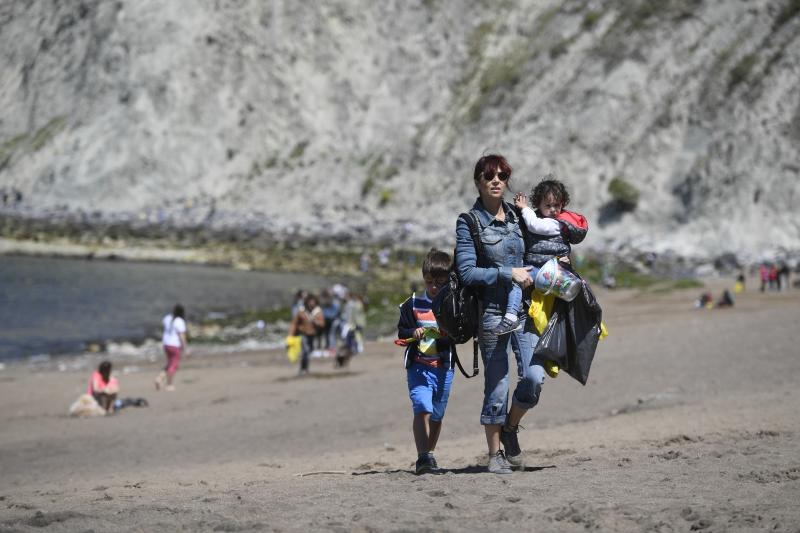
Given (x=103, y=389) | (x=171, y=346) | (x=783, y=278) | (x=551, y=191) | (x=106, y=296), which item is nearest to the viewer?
(x=551, y=191)

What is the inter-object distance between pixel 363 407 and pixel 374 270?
31.6 meters

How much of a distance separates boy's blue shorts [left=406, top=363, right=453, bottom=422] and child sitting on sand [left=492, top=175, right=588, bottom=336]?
2.44 ft

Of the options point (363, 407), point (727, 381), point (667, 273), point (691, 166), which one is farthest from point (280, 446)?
point (691, 166)

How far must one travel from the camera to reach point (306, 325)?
16.2m

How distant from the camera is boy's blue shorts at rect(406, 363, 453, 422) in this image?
6.72m

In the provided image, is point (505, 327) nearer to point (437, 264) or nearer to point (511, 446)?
point (437, 264)

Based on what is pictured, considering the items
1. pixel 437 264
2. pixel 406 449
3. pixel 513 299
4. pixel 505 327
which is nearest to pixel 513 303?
pixel 513 299

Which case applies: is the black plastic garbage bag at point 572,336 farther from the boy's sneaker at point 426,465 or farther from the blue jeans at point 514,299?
the boy's sneaker at point 426,465

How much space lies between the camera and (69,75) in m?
85.2

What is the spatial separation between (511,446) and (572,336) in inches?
37.8

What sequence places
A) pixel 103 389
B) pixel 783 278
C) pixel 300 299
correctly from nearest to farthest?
pixel 103 389 → pixel 300 299 → pixel 783 278

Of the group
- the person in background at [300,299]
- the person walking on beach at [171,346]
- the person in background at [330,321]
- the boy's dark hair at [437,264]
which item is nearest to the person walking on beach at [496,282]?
the boy's dark hair at [437,264]

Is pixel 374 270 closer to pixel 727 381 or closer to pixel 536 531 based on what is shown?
pixel 727 381

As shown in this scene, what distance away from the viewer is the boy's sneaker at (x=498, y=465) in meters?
6.41
